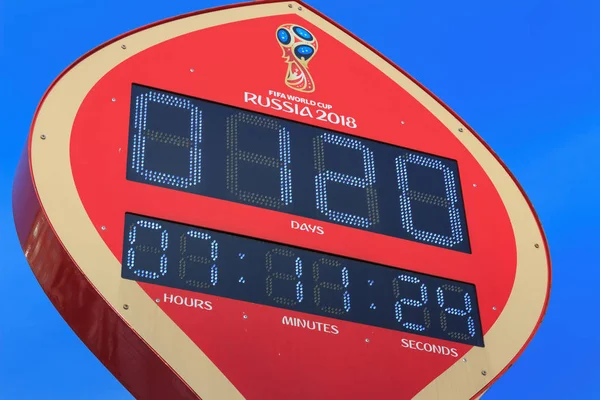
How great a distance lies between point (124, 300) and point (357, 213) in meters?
2.26

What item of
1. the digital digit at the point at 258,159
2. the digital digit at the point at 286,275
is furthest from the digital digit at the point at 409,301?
the digital digit at the point at 258,159

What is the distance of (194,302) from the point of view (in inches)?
380

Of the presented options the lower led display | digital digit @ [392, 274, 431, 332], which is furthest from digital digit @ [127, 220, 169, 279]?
digital digit @ [392, 274, 431, 332]

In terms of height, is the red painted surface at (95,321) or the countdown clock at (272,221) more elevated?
the countdown clock at (272,221)

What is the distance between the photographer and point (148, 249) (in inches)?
386

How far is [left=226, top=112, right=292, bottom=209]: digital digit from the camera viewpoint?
10492 mm

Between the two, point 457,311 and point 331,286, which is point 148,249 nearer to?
point 331,286

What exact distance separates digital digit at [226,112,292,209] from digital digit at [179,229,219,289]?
0.52 metres

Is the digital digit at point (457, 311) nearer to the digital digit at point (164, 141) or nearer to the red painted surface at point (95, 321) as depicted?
the digital digit at point (164, 141)

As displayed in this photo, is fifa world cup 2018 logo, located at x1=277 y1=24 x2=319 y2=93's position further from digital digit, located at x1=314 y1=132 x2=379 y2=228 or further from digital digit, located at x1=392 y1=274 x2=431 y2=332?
digital digit, located at x1=392 y1=274 x2=431 y2=332

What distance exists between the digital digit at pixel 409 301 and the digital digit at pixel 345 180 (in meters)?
0.51

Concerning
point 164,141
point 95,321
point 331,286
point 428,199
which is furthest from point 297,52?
point 95,321

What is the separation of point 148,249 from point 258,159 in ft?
4.51

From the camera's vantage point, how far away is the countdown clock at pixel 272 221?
955 centimetres
